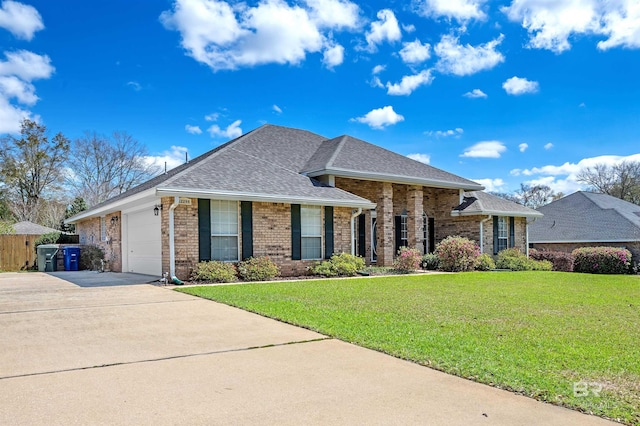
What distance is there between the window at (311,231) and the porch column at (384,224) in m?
3.88

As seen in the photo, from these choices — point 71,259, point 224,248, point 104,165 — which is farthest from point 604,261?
point 104,165

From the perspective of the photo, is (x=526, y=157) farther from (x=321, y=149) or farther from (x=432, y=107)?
(x=321, y=149)

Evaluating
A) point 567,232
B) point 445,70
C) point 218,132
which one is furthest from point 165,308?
point 567,232

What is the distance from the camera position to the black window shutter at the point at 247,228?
14.0 meters

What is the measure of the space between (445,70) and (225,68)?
9.29 meters

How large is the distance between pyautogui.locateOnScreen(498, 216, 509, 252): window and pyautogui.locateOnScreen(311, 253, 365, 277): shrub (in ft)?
30.9

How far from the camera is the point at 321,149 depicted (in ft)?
66.7

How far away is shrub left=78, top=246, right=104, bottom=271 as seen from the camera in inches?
782

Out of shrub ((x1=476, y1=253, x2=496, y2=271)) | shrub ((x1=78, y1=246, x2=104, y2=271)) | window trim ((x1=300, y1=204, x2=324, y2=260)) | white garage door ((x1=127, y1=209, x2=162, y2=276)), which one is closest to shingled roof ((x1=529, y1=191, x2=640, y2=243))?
shrub ((x1=476, y1=253, x2=496, y2=271))

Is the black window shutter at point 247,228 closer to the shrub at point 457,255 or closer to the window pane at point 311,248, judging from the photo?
the window pane at point 311,248

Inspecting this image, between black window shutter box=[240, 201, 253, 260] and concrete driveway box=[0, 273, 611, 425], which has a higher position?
black window shutter box=[240, 201, 253, 260]

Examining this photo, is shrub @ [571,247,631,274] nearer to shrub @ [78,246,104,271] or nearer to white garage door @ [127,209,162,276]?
white garage door @ [127,209,162,276]

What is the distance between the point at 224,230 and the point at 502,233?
14.3m

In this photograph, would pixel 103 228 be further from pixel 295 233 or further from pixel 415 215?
pixel 415 215
